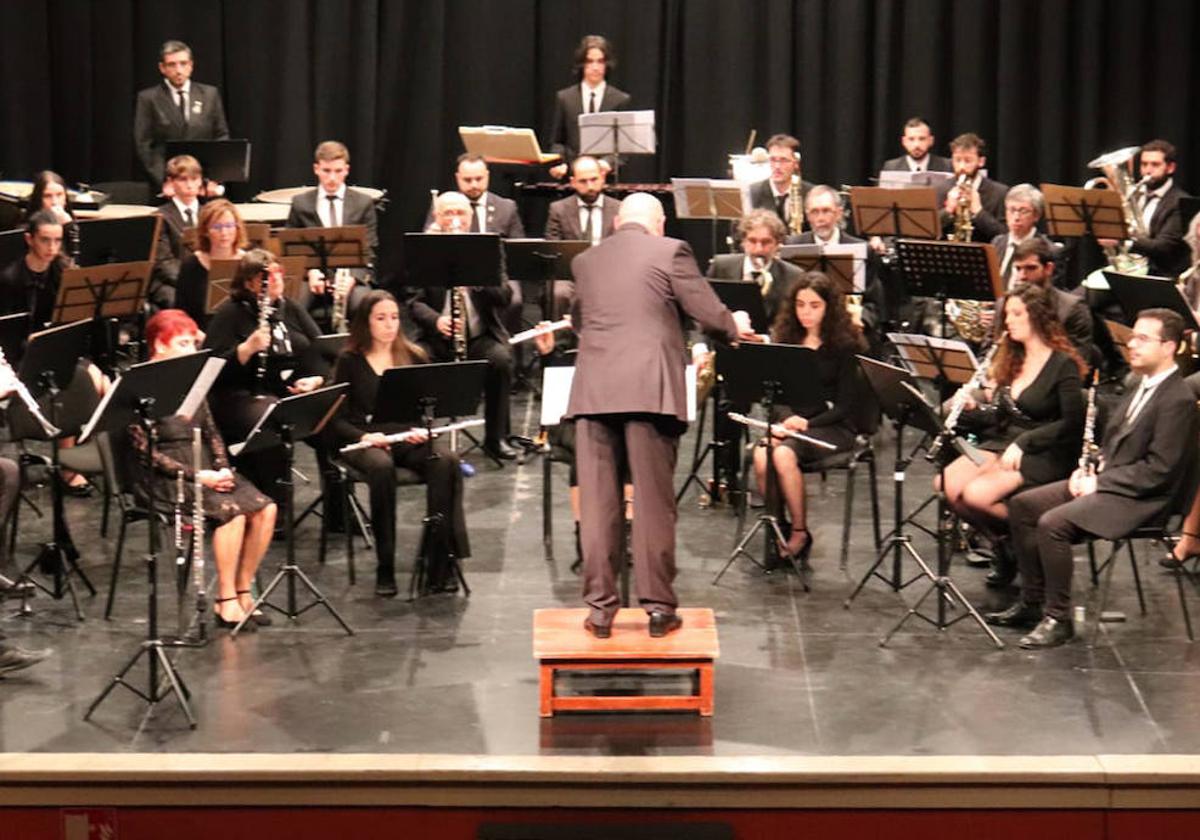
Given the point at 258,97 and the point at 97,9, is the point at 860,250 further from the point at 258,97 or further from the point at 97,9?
the point at 97,9

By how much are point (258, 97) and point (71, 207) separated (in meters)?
2.91

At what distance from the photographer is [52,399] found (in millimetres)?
7781

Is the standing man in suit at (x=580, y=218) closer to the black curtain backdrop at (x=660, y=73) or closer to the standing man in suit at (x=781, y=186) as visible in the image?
the standing man in suit at (x=781, y=186)

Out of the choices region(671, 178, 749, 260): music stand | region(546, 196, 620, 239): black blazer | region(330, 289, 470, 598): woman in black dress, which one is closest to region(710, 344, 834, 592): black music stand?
region(330, 289, 470, 598): woman in black dress

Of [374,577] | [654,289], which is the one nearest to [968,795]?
[654,289]

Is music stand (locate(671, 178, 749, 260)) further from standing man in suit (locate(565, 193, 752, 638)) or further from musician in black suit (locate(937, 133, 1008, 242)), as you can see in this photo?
standing man in suit (locate(565, 193, 752, 638))

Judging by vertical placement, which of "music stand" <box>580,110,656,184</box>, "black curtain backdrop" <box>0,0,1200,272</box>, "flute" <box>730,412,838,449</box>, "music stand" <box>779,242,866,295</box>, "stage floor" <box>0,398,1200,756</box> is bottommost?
"stage floor" <box>0,398,1200,756</box>

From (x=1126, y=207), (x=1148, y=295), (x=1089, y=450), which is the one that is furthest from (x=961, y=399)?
(x=1126, y=207)

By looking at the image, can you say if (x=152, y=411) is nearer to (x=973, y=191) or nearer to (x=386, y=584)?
(x=386, y=584)

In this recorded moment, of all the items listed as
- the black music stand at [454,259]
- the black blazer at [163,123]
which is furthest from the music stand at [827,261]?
the black blazer at [163,123]

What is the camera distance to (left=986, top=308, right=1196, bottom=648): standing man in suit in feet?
23.7

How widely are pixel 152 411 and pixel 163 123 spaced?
20.3 feet

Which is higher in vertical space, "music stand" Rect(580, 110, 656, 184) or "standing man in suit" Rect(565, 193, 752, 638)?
"music stand" Rect(580, 110, 656, 184)

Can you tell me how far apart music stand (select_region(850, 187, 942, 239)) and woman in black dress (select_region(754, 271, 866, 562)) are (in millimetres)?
1932
